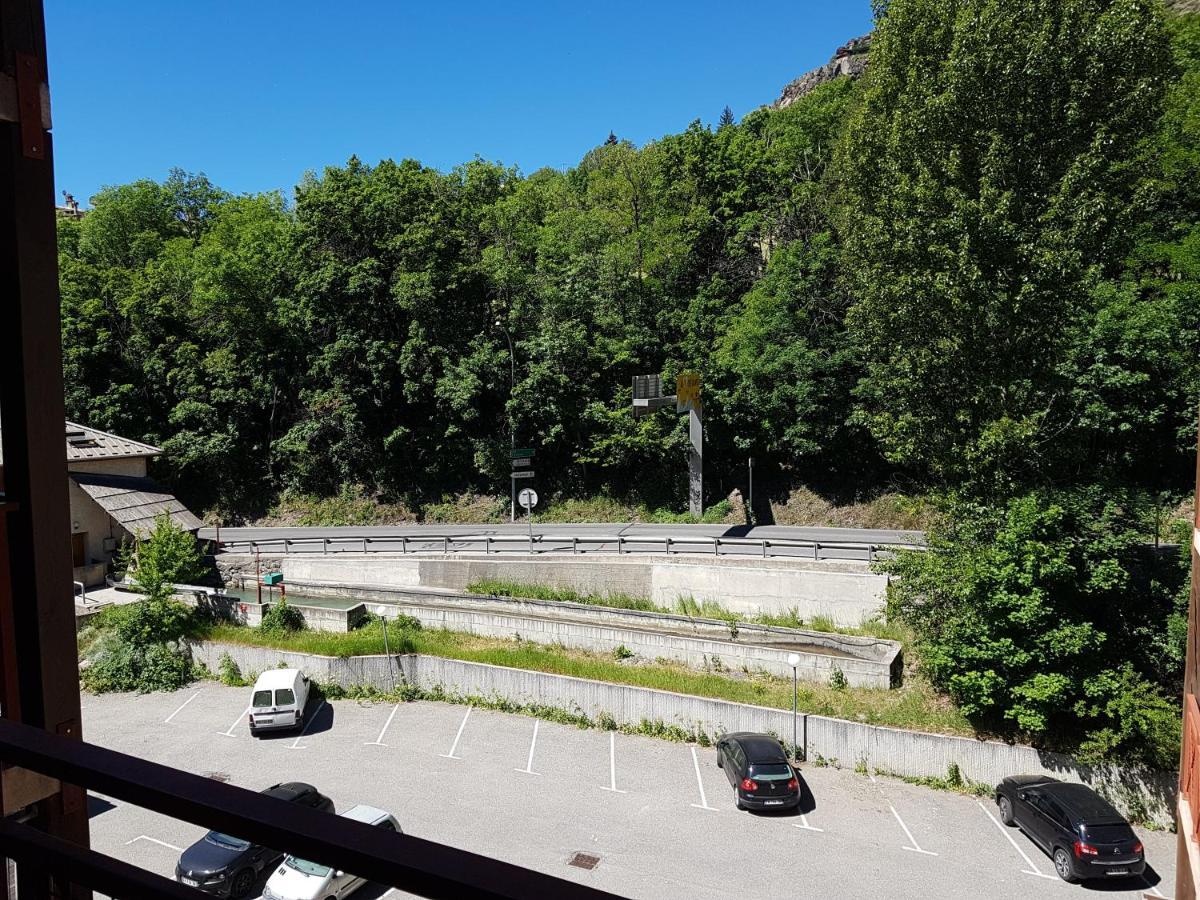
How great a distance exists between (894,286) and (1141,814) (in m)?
11.5

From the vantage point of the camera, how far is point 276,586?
92.5 ft

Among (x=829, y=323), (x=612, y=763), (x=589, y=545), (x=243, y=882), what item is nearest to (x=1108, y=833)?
(x=612, y=763)

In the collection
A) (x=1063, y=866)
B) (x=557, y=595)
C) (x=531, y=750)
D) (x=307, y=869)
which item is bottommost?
(x=1063, y=866)

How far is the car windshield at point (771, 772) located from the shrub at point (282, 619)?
14.5 metres

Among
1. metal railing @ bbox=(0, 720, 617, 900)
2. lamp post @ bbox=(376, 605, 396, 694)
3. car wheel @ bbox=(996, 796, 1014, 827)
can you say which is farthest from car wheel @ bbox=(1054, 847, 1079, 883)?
metal railing @ bbox=(0, 720, 617, 900)

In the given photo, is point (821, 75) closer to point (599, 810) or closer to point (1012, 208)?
point (1012, 208)

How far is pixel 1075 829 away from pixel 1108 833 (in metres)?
0.48

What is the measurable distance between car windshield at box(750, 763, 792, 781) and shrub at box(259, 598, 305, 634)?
570 inches

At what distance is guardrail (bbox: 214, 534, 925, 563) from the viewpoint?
24250mm

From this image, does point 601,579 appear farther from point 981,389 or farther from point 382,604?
point 981,389

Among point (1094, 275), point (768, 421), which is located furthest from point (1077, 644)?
point (768, 421)

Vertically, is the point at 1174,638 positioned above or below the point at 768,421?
below

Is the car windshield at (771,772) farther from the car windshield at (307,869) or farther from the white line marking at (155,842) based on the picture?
the white line marking at (155,842)

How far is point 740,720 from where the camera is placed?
1788cm
